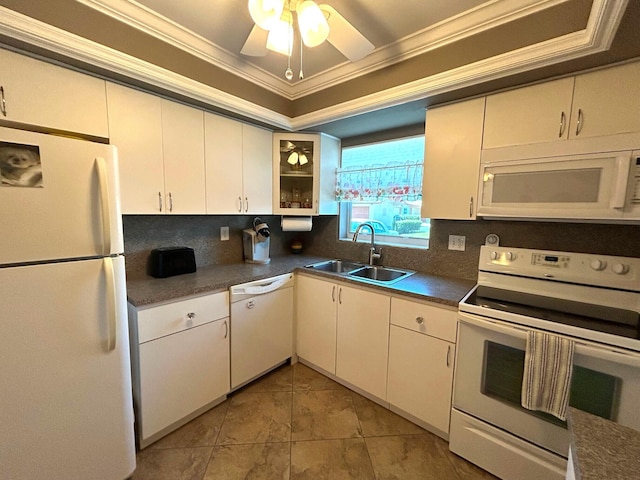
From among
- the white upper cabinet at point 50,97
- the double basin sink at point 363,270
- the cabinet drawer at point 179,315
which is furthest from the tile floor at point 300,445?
the white upper cabinet at point 50,97

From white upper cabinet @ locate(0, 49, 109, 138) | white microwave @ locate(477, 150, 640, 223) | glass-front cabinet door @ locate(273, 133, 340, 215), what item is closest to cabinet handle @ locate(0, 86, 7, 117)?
white upper cabinet @ locate(0, 49, 109, 138)

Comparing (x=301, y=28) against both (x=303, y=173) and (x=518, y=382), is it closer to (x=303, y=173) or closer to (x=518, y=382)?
(x=303, y=173)

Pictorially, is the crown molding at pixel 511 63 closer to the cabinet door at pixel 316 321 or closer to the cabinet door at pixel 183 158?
the cabinet door at pixel 183 158

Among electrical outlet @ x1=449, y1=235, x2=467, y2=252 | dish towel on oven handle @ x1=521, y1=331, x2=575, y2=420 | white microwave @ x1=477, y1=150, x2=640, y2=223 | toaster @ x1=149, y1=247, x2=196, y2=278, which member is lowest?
dish towel on oven handle @ x1=521, y1=331, x2=575, y2=420

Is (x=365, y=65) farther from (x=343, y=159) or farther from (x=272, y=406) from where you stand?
(x=272, y=406)

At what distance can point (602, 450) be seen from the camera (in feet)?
1.84

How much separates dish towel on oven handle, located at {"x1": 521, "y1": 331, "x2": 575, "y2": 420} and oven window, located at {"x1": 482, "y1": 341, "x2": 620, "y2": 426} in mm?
75

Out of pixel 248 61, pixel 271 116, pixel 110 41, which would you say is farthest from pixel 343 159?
pixel 110 41

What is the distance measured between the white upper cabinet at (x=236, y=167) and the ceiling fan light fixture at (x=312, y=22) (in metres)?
1.07

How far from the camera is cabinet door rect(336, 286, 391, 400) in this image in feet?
6.18

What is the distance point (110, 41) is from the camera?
4.68 ft

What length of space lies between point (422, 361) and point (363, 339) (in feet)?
1.39

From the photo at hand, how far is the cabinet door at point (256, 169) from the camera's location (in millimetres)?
2275

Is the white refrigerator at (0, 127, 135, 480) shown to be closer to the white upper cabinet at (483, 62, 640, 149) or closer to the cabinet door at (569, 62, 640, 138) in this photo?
the white upper cabinet at (483, 62, 640, 149)
